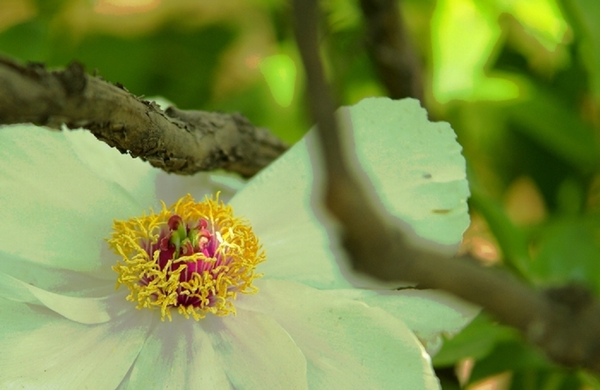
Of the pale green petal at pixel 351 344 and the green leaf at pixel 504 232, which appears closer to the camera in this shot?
the pale green petal at pixel 351 344

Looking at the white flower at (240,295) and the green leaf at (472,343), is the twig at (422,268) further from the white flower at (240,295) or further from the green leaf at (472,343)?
the green leaf at (472,343)

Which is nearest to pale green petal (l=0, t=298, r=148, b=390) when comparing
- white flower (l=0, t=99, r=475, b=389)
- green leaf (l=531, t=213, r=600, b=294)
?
white flower (l=0, t=99, r=475, b=389)

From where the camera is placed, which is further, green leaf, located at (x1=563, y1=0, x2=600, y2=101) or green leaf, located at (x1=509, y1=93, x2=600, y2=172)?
green leaf, located at (x1=509, y1=93, x2=600, y2=172)

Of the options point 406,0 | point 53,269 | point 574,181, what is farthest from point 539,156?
point 53,269

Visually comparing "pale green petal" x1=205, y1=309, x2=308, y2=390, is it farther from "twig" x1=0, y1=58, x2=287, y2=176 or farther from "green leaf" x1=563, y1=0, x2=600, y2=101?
"green leaf" x1=563, y1=0, x2=600, y2=101

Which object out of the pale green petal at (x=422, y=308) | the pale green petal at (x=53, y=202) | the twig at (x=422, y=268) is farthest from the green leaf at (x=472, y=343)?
the twig at (x=422, y=268)

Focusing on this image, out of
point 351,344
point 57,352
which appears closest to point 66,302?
point 57,352

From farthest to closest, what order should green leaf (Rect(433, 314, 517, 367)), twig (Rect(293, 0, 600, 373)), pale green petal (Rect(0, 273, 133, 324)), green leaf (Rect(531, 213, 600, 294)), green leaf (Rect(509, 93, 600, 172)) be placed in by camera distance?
1. green leaf (Rect(509, 93, 600, 172))
2. green leaf (Rect(531, 213, 600, 294))
3. green leaf (Rect(433, 314, 517, 367))
4. pale green petal (Rect(0, 273, 133, 324))
5. twig (Rect(293, 0, 600, 373))

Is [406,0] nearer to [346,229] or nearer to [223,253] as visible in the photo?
[223,253]
